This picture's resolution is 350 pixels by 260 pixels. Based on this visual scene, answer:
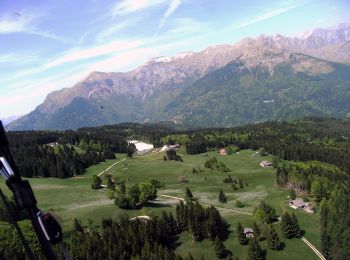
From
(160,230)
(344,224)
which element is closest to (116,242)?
(160,230)

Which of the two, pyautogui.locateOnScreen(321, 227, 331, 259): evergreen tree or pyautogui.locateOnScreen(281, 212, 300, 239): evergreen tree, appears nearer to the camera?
pyautogui.locateOnScreen(321, 227, 331, 259): evergreen tree

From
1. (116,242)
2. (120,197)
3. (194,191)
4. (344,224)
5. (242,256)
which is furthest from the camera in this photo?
(194,191)

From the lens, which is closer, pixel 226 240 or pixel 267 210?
pixel 226 240

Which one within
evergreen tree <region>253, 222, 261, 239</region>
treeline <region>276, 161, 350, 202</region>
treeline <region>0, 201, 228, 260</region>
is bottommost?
treeline <region>276, 161, 350, 202</region>

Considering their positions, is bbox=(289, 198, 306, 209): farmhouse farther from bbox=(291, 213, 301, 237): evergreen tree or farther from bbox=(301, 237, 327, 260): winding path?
bbox=(301, 237, 327, 260): winding path

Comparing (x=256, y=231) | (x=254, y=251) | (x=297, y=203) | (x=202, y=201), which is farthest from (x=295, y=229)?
(x=202, y=201)

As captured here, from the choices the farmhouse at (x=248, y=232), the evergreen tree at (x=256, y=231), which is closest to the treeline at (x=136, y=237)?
the farmhouse at (x=248, y=232)

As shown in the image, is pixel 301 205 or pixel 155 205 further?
pixel 155 205

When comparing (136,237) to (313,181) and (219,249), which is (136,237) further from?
(313,181)

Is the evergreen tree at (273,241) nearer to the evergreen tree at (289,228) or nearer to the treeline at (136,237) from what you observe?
the evergreen tree at (289,228)

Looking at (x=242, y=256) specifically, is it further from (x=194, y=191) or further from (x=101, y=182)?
(x=101, y=182)

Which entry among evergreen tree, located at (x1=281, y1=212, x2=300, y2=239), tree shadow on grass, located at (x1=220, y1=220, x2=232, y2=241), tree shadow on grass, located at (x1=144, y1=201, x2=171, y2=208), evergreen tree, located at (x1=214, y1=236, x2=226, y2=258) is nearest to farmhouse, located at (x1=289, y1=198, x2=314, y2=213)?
evergreen tree, located at (x1=281, y1=212, x2=300, y2=239)
